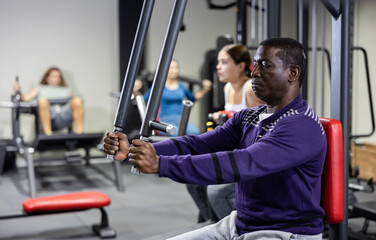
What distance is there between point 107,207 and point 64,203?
0.95 metres

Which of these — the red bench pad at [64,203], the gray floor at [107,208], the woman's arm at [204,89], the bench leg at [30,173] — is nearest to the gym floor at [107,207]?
the gray floor at [107,208]

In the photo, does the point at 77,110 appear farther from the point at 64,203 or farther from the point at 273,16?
the point at 273,16

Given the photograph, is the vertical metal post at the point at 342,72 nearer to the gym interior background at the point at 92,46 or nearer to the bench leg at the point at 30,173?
the bench leg at the point at 30,173

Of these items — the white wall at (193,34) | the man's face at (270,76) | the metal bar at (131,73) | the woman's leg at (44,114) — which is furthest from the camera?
the white wall at (193,34)

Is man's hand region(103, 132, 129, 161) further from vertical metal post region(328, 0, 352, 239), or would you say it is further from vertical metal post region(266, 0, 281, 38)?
vertical metal post region(266, 0, 281, 38)

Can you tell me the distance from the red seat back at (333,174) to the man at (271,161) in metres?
0.10

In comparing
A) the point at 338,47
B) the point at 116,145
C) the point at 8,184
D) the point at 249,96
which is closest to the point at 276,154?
the point at 116,145

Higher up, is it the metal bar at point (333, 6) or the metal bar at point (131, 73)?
the metal bar at point (333, 6)

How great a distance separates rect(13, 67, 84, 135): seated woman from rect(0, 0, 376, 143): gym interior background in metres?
0.38

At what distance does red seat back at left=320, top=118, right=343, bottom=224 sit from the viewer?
5.72 feet

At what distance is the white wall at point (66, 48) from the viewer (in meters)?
6.19

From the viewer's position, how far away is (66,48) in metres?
6.41

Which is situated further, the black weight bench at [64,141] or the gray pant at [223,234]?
the black weight bench at [64,141]

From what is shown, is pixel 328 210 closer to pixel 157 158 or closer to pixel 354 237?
pixel 157 158
